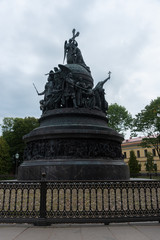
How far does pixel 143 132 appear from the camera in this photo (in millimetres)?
33312

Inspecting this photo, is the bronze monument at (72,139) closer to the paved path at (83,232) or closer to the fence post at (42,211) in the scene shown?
the fence post at (42,211)

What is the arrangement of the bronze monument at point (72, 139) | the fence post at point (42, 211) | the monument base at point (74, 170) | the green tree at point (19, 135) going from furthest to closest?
1. the green tree at point (19, 135)
2. the bronze monument at point (72, 139)
3. the monument base at point (74, 170)
4. the fence post at point (42, 211)

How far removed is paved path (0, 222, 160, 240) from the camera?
434cm

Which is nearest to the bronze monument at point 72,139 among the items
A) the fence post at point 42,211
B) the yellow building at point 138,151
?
the fence post at point 42,211

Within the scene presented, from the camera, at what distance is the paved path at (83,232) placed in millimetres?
4340

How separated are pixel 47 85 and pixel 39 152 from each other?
272 inches

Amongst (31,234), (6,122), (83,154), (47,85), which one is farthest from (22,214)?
(6,122)

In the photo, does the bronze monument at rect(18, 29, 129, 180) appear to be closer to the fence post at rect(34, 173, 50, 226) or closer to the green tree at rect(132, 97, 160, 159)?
the fence post at rect(34, 173, 50, 226)

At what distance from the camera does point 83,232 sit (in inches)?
184

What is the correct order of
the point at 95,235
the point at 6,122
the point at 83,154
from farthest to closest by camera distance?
the point at 6,122, the point at 83,154, the point at 95,235

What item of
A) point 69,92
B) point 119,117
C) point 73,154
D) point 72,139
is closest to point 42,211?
point 73,154

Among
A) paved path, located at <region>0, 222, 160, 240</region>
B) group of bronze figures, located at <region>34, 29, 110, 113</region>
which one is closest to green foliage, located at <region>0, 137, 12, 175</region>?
group of bronze figures, located at <region>34, 29, 110, 113</region>

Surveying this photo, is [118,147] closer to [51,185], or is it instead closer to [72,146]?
[72,146]

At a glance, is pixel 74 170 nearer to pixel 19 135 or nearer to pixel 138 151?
pixel 19 135
